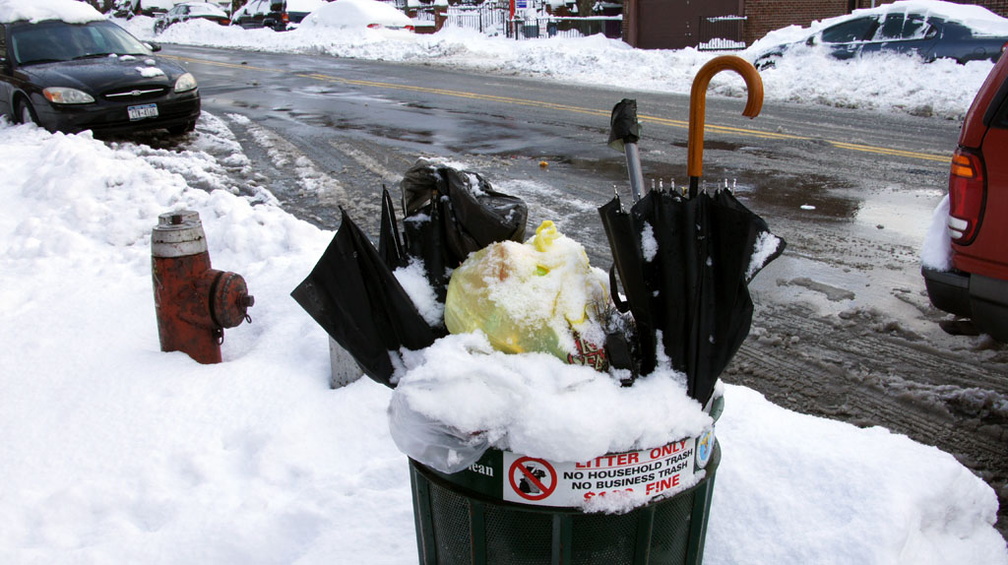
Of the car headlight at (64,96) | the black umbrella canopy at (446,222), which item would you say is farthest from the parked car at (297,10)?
the black umbrella canopy at (446,222)

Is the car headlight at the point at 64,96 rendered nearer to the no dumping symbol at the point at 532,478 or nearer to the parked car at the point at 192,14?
the no dumping symbol at the point at 532,478

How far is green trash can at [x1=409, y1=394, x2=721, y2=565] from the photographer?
5.13 ft

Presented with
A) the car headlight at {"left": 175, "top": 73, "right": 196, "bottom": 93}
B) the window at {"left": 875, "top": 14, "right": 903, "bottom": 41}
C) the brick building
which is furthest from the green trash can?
the brick building

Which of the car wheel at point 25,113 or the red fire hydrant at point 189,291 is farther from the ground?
the car wheel at point 25,113

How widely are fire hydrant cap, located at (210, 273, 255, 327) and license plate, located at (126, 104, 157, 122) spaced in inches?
271

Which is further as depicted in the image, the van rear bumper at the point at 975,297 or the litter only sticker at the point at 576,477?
the van rear bumper at the point at 975,297

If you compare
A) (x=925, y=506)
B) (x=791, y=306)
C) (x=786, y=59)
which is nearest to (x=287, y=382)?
(x=925, y=506)

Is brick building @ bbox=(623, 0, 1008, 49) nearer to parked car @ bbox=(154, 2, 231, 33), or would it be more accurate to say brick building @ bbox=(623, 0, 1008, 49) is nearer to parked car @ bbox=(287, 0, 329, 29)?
parked car @ bbox=(287, 0, 329, 29)

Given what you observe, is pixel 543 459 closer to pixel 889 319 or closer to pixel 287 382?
pixel 287 382

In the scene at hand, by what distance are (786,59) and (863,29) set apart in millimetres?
1548

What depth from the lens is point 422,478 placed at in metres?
1.77

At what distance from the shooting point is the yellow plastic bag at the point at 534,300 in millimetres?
1702

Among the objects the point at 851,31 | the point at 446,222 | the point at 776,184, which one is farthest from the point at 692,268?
the point at 851,31

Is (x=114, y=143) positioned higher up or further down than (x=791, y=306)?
higher up
